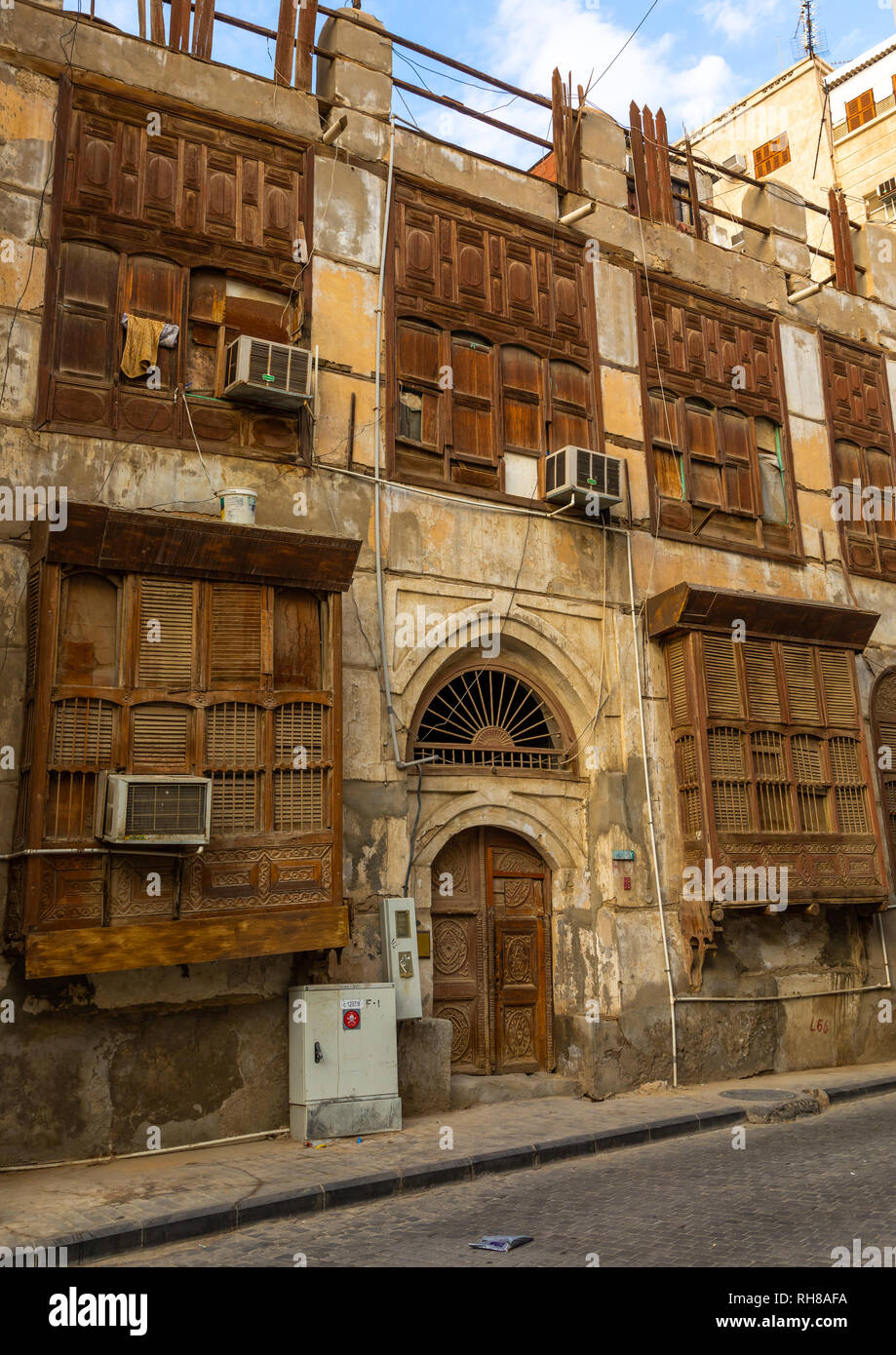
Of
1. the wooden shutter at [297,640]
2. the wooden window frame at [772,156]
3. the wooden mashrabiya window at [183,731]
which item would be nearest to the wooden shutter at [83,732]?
the wooden mashrabiya window at [183,731]

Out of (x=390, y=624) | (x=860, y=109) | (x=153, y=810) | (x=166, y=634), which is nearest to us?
(x=153, y=810)

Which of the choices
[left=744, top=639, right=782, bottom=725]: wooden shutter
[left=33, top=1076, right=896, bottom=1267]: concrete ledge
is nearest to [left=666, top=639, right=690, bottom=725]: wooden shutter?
[left=744, top=639, right=782, bottom=725]: wooden shutter

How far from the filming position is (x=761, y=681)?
12.6 m

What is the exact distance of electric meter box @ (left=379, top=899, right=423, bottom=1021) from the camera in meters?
9.83

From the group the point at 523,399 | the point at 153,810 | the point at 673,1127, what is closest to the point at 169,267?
the point at 523,399

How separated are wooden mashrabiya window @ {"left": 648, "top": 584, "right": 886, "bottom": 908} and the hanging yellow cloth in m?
6.10

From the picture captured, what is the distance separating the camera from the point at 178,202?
10.8 m

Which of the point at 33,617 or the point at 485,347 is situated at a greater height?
the point at 485,347

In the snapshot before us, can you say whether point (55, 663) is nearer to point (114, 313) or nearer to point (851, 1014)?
point (114, 313)

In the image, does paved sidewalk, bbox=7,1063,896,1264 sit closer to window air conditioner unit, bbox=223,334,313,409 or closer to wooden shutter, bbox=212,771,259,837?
wooden shutter, bbox=212,771,259,837

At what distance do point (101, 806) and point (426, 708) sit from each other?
394 cm

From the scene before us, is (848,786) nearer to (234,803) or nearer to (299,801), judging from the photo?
(299,801)

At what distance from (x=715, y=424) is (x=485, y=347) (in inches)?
144

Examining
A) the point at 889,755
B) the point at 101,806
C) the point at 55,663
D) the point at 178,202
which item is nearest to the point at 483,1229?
the point at 101,806
